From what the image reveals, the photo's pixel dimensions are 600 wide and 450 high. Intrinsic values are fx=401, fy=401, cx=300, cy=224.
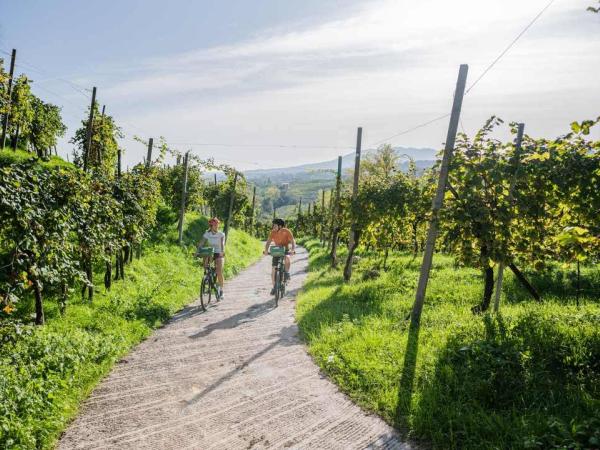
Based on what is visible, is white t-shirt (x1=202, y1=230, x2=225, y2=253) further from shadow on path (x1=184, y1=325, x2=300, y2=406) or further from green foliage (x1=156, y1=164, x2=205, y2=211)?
green foliage (x1=156, y1=164, x2=205, y2=211)

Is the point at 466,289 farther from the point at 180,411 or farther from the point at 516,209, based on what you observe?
the point at 180,411

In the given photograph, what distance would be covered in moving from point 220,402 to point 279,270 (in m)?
6.70

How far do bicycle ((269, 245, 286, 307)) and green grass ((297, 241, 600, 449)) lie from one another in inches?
86.8

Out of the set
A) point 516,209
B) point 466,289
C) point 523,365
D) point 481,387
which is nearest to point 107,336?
point 481,387

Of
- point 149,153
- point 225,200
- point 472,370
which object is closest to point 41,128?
point 225,200

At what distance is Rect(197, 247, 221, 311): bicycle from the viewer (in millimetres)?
10648

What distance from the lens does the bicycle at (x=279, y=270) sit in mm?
11562

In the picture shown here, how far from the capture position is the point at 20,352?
17.9 feet

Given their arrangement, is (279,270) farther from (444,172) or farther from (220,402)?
(220,402)

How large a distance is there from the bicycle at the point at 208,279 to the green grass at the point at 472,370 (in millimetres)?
2940

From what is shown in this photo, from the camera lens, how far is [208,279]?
1095cm

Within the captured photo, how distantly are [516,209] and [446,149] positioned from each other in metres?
1.86

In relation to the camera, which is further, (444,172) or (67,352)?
(444,172)

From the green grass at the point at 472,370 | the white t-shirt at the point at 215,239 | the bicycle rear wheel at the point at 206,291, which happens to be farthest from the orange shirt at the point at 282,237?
the green grass at the point at 472,370
